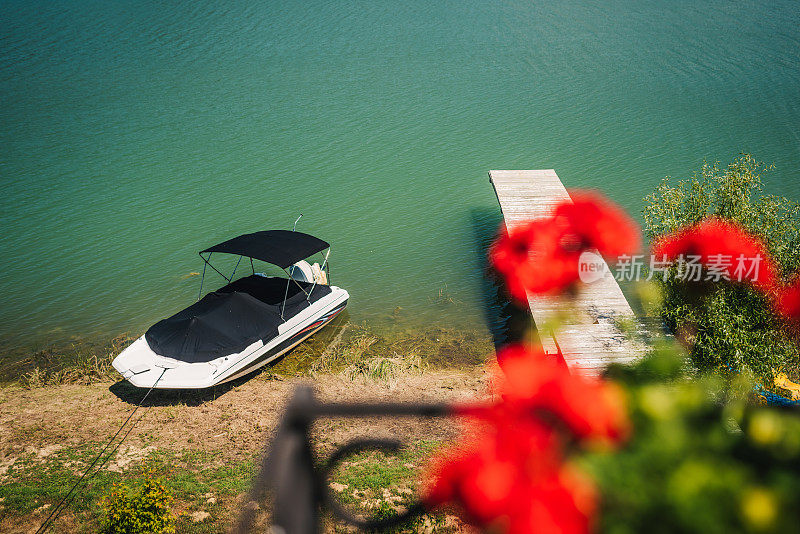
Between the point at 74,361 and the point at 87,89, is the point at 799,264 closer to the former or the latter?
the point at 74,361

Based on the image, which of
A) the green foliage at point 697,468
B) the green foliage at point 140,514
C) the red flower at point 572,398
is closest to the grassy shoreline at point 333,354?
the green foliage at point 140,514

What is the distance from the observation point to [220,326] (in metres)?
11.0

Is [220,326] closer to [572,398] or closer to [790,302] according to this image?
[790,302]

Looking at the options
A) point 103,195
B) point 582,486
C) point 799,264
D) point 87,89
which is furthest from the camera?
point 87,89

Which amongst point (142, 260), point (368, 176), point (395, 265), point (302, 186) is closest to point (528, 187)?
point (395, 265)

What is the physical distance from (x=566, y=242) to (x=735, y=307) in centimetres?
479

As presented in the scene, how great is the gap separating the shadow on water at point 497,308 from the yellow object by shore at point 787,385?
4.69 meters

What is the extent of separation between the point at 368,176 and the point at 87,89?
16.5 meters

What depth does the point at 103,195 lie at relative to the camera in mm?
19078

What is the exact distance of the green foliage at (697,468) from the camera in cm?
107

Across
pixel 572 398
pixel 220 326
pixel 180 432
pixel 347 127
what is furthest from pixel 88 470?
pixel 347 127

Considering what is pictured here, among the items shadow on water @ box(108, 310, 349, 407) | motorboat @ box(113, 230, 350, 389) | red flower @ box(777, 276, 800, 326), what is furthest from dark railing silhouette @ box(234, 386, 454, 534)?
shadow on water @ box(108, 310, 349, 407)

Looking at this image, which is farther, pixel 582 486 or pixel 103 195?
pixel 103 195

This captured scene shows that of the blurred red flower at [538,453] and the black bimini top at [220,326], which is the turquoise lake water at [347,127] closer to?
the black bimini top at [220,326]
